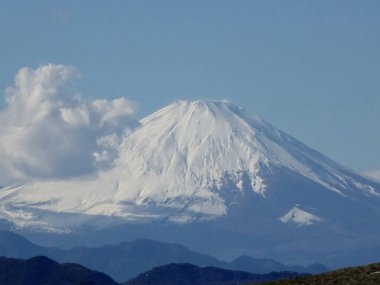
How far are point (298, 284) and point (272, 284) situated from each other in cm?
164

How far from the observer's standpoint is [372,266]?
67.8 m

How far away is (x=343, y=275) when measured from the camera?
6569 centimetres

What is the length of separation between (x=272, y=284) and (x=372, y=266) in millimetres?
5219

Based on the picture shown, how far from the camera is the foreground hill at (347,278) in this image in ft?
207

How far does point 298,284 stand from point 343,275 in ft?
8.36

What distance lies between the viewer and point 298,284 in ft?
211

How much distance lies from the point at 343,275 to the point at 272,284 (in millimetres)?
3168

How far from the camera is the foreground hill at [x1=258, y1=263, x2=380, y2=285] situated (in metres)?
63.0

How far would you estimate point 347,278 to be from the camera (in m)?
64.3

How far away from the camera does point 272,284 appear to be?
65500 millimetres
